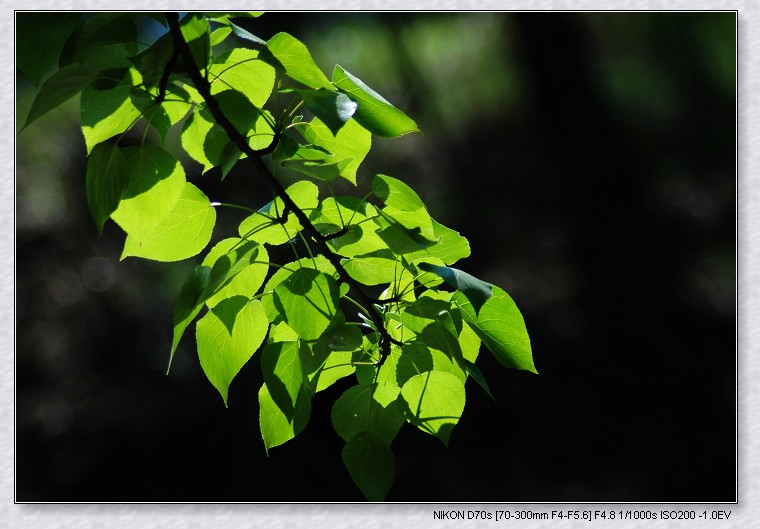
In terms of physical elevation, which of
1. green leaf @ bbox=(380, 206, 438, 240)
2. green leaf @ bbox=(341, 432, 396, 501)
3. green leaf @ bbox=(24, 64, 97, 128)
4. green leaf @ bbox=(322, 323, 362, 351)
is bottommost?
green leaf @ bbox=(341, 432, 396, 501)

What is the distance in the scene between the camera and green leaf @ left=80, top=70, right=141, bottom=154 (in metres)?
0.24

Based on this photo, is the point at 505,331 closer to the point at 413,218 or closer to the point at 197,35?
the point at 413,218

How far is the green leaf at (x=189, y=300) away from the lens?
9.4 inches

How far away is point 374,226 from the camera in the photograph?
29 centimetres

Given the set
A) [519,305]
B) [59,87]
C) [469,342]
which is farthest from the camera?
[519,305]

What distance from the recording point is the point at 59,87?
22 cm

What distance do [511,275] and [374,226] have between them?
162 centimetres

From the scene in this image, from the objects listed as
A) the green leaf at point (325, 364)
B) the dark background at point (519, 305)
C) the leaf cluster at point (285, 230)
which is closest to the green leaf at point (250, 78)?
the leaf cluster at point (285, 230)

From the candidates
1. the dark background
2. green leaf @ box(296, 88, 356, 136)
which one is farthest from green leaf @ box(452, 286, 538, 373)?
the dark background

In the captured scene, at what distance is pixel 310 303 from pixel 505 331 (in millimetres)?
87

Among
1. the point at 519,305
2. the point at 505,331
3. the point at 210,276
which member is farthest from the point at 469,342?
the point at 519,305

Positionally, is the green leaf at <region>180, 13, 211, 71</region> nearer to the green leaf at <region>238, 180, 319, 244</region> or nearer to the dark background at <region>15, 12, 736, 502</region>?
the green leaf at <region>238, 180, 319, 244</region>

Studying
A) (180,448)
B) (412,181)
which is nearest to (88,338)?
(180,448)

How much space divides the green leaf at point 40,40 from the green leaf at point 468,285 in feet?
0.51
